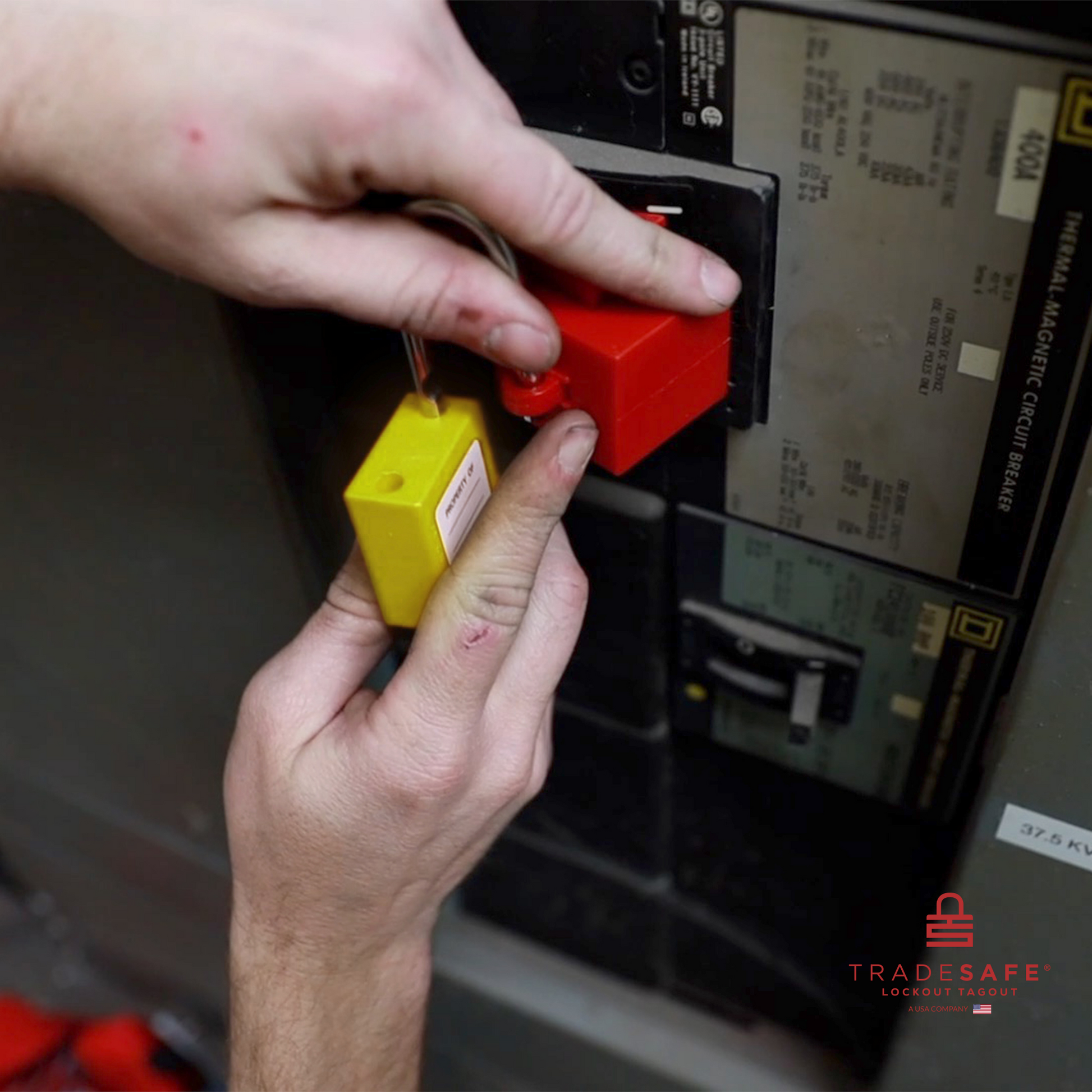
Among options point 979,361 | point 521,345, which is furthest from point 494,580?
point 979,361

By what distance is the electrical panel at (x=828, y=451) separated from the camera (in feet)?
1.43

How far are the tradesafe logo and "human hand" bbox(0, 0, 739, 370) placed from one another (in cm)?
40

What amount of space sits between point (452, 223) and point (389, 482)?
11 centimetres

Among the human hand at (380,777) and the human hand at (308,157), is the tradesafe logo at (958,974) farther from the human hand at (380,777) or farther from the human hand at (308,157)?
the human hand at (308,157)

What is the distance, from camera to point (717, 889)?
92cm

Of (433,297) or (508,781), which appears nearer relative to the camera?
(433,297)

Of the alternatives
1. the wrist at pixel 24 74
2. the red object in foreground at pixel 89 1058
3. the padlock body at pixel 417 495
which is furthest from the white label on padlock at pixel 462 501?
the red object in foreground at pixel 89 1058

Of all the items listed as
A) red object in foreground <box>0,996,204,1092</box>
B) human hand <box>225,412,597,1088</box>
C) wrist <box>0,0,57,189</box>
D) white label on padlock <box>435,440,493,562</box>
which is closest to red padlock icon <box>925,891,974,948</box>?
human hand <box>225,412,597,1088</box>

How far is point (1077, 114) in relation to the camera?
398 mm

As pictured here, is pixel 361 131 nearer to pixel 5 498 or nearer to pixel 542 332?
pixel 542 332

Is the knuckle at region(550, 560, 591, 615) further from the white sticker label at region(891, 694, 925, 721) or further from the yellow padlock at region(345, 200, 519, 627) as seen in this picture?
the white sticker label at region(891, 694, 925, 721)

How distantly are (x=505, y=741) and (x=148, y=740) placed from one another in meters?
0.52

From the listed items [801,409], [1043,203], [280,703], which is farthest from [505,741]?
[1043,203]

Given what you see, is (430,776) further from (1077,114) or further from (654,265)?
(1077,114)
